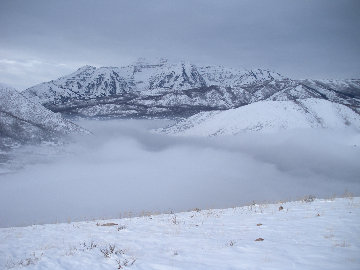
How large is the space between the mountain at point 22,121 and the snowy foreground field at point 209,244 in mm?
66150

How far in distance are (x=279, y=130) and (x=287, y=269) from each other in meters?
150

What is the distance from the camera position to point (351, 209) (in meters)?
16.4

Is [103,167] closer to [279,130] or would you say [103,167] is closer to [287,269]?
[279,130]

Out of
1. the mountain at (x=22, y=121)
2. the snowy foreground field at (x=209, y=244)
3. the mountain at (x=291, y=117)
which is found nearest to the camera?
the snowy foreground field at (x=209, y=244)

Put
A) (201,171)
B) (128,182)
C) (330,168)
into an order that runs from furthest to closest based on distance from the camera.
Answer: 1. (201,171)
2. (330,168)
3. (128,182)

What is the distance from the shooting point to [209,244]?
12258 mm

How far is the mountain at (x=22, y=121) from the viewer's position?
252 ft

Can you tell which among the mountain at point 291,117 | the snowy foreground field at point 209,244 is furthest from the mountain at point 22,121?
the mountain at point 291,117

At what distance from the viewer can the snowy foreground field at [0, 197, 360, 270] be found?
9.84m

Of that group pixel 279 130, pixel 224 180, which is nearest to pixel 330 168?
pixel 279 130

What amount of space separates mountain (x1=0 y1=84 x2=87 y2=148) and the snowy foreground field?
66.1 m

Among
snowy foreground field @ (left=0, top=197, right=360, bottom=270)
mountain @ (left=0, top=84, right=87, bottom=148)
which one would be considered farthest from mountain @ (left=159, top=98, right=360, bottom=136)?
snowy foreground field @ (left=0, top=197, right=360, bottom=270)

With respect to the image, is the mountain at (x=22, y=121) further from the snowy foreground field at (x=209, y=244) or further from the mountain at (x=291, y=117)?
the mountain at (x=291, y=117)

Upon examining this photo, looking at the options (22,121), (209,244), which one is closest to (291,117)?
(22,121)
